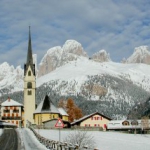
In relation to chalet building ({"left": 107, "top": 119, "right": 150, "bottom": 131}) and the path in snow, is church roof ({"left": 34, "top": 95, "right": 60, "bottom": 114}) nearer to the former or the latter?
chalet building ({"left": 107, "top": 119, "right": 150, "bottom": 131})

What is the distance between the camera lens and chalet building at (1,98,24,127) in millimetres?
170125

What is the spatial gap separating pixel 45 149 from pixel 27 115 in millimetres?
107132

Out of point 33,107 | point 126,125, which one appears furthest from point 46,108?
point 126,125

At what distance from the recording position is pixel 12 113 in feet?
568

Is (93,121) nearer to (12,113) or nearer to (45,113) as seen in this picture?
(45,113)

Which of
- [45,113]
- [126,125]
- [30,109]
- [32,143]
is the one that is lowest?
[32,143]

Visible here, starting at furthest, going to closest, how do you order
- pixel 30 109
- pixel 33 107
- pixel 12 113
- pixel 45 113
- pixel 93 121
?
pixel 12 113 < pixel 33 107 < pixel 30 109 < pixel 93 121 < pixel 45 113

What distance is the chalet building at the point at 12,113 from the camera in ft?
558

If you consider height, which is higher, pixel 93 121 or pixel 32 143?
pixel 93 121

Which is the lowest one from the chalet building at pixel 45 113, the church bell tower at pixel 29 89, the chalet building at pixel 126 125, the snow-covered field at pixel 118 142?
the snow-covered field at pixel 118 142

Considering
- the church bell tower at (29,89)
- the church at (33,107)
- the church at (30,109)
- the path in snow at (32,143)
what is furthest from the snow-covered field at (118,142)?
the church bell tower at (29,89)

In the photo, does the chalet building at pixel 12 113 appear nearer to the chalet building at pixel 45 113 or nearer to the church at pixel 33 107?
the church at pixel 33 107

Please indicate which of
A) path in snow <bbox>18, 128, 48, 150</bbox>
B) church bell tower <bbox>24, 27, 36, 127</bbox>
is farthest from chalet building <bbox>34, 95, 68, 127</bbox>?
path in snow <bbox>18, 128, 48, 150</bbox>

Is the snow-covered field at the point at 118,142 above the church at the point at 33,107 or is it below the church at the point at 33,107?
below
